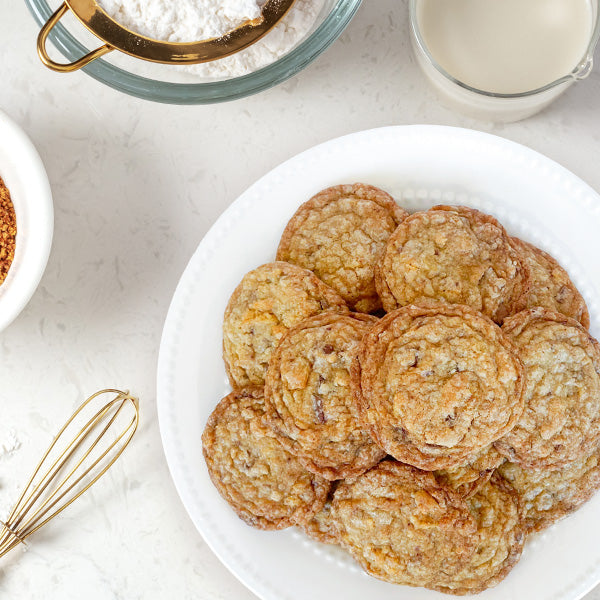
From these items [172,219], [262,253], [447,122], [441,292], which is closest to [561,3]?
[447,122]

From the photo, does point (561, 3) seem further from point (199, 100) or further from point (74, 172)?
point (74, 172)

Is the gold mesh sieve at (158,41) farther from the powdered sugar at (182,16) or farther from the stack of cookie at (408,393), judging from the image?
the stack of cookie at (408,393)

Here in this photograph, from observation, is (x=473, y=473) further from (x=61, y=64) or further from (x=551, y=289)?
(x=61, y=64)

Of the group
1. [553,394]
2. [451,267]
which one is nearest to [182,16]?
[451,267]

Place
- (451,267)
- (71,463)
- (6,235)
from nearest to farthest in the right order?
(451,267)
(6,235)
(71,463)

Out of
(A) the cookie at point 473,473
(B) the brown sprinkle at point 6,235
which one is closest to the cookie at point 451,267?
(A) the cookie at point 473,473

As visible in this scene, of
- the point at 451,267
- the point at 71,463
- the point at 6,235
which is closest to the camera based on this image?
the point at 451,267

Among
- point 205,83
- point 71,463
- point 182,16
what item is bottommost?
point 71,463

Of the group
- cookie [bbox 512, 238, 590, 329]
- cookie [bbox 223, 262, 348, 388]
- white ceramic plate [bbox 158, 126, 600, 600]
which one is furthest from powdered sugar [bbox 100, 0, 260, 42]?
cookie [bbox 512, 238, 590, 329]
